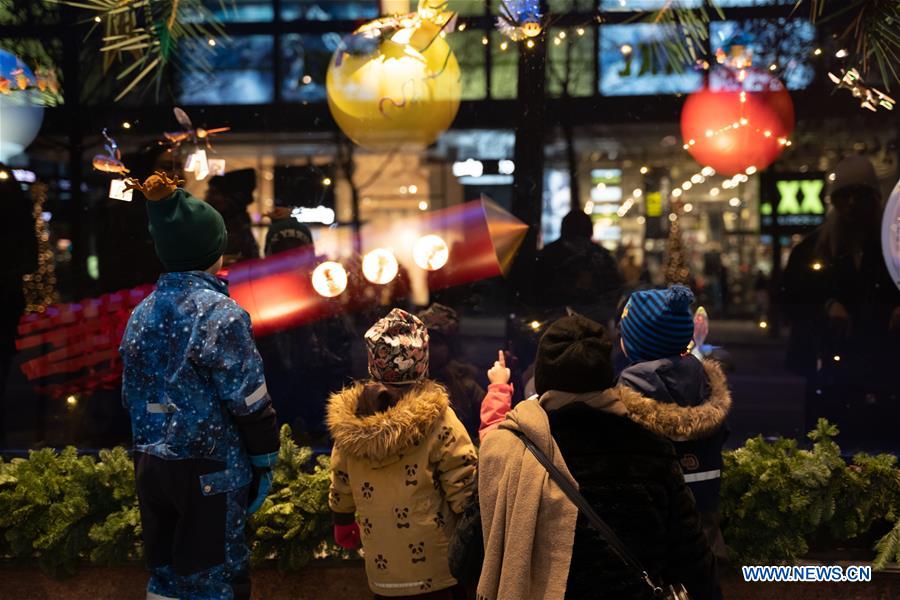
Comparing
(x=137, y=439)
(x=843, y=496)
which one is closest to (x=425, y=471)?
(x=137, y=439)

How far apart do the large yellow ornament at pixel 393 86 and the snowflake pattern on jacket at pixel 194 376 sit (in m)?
1.84

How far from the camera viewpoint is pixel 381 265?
5.04m

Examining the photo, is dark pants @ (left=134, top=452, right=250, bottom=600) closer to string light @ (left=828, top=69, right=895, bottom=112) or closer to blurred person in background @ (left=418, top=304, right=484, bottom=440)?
blurred person in background @ (left=418, top=304, right=484, bottom=440)

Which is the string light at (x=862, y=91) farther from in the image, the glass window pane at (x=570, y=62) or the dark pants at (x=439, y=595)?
the dark pants at (x=439, y=595)

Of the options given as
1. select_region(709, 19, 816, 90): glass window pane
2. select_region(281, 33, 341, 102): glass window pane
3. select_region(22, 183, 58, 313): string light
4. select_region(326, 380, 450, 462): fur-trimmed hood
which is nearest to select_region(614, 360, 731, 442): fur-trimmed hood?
select_region(326, 380, 450, 462): fur-trimmed hood

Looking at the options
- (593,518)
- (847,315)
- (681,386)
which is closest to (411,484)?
(593,518)

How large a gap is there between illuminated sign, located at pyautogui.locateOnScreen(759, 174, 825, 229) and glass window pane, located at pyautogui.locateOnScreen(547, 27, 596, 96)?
1094mm

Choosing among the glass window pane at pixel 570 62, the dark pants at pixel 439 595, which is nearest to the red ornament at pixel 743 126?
the glass window pane at pixel 570 62

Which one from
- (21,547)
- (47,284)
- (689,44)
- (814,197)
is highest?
(689,44)

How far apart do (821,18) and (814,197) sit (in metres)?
0.93

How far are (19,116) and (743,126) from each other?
3.96 meters

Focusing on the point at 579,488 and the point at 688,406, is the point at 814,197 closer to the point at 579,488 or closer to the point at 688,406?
the point at 688,406

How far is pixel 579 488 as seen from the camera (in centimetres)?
260

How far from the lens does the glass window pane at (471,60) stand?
4965 mm
